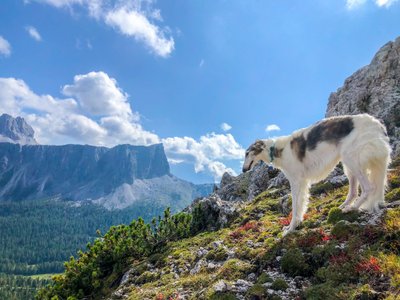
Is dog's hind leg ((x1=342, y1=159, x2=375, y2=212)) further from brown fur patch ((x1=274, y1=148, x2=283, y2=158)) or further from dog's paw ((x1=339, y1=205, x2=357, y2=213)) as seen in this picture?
brown fur patch ((x1=274, y1=148, x2=283, y2=158))

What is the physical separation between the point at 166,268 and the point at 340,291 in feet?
42.9

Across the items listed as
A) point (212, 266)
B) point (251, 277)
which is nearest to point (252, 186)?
point (212, 266)

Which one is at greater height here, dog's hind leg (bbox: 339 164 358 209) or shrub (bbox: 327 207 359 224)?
dog's hind leg (bbox: 339 164 358 209)

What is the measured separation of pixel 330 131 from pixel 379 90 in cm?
3512

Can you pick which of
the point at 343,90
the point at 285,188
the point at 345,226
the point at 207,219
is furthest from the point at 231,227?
the point at 343,90

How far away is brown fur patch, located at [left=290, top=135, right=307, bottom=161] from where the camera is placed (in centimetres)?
1560

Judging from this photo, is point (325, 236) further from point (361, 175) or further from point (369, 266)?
point (369, 266)

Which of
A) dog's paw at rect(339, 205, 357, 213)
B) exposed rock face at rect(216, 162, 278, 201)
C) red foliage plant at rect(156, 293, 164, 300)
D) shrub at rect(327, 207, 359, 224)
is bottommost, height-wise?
red foliage plant at rect(156, 293, 164, 300)

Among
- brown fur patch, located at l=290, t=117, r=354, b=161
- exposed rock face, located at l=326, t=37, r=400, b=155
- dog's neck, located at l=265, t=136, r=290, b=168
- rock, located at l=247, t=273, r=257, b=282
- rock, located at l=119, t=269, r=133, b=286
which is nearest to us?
rock, located at l=247, t=273, r=257, b=282

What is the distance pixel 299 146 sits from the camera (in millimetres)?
15805

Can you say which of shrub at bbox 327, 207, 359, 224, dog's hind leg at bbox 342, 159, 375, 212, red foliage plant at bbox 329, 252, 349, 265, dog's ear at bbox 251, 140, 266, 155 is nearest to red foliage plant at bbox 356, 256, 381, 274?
red foliage plant at bbox 329, 252, 349, 265

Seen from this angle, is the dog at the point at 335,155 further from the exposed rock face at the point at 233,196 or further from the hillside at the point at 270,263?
the exposed rock face at the point at 233,196

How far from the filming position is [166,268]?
66.7 ft

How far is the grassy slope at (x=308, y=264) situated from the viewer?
9852 millimetres
